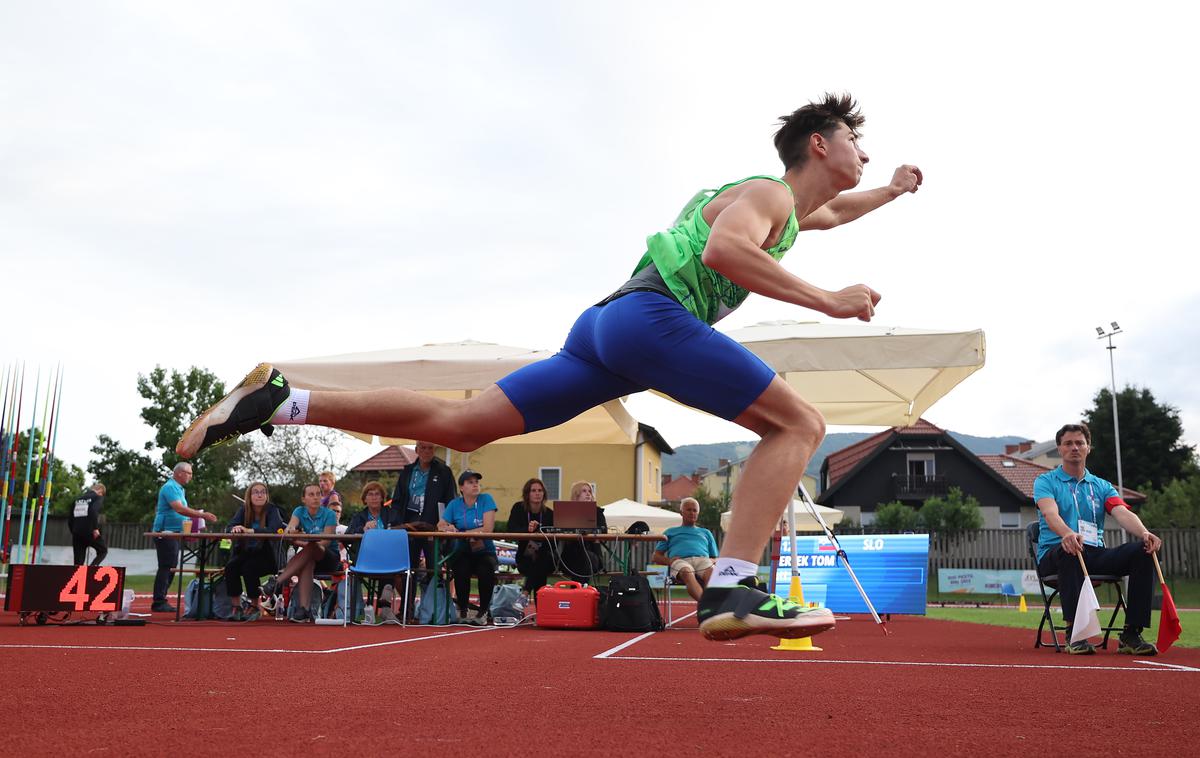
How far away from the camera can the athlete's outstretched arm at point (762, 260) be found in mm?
3023

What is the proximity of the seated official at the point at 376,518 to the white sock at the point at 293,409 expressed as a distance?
23.7 ft

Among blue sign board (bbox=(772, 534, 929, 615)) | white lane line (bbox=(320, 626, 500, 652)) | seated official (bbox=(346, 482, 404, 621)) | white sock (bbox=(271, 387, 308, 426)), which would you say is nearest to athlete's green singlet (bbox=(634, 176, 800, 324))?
white sock (bbox=(271, 387, 308, 426))

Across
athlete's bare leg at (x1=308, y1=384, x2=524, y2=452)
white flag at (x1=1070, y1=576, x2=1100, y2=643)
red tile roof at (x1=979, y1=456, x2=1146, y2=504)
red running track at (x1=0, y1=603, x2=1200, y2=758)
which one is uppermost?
red tile roof at (x1=979, y1=456, x2=1146, y2=504)

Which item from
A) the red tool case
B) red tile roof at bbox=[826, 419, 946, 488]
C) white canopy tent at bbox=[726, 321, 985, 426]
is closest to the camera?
white canopy tent at bbox=[726, 321, 985, 426]

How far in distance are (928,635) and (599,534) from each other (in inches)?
125

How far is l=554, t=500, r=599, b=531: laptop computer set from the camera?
9.95m

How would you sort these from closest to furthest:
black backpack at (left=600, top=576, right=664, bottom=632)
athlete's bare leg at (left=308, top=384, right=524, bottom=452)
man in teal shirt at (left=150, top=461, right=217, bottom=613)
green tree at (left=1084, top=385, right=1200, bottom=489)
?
athlete's bare leg at (left=308, top=384, right=524, bottom=452) → black backpack at (left=600, top=576, right=664, bottom=632) → man in teal shirt at (left=150, top=461, right=217, bottom=613) → green tree at (left=1084, top=385, right=1200, bottom=489)

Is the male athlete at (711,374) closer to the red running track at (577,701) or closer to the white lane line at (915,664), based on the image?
the red running track at (577,701)

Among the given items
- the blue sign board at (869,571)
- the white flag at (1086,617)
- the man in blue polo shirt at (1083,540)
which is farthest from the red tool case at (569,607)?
the white flag at (1086,617)

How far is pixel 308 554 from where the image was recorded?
35.3 feet

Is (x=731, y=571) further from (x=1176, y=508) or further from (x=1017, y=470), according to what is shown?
(x=1017, y=470)

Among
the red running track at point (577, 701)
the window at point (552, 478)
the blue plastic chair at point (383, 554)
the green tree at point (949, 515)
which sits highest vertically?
the window at point (552, 478)

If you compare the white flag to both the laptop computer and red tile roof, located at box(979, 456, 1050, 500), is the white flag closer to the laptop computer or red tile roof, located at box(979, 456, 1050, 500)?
the laptop computer

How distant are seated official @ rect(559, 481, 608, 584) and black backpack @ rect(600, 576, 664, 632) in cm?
74
